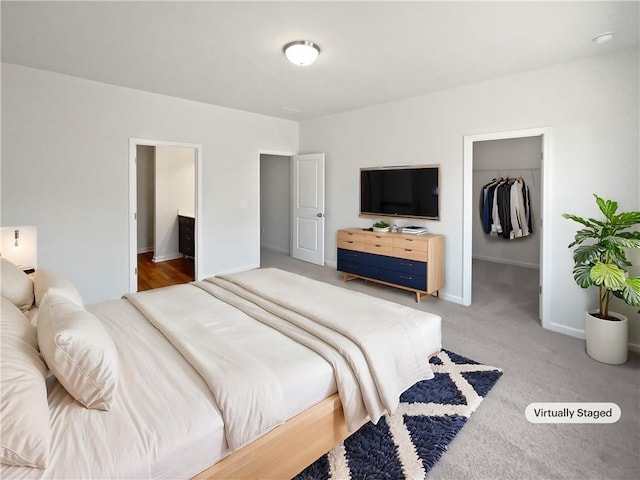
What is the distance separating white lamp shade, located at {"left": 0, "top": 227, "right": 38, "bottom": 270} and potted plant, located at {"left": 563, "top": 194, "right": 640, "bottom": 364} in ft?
15.2

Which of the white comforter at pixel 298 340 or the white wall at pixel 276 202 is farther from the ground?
the white wall at pixel 276 202

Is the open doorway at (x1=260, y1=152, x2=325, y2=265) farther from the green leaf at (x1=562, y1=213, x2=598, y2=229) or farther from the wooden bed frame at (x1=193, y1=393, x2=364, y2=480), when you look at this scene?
the wooden bed frame at (x1=193, y1=393, x2=364, y2=480)

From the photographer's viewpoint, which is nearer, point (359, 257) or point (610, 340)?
point (610, 340)

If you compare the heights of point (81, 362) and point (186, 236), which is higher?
point (186, 236)

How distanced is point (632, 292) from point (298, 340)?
7.84 ft

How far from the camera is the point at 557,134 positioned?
318cm

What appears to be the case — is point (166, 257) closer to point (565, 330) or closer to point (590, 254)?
point (565, 330)

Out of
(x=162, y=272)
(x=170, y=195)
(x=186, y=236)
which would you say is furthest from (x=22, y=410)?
(x=170, y=195)

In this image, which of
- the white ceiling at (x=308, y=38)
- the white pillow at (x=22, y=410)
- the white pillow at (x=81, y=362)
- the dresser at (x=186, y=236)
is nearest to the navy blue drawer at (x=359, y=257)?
the white ceiling at (x=308, y=38)

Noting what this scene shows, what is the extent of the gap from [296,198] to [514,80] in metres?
3.76

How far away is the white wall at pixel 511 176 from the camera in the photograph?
5.57 m

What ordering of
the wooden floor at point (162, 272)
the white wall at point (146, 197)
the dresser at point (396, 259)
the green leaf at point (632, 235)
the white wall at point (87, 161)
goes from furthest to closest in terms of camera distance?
the white wall at point (146, 197) → the wooden floor at point (162, 272) → the dresser at point (396, 259) → the white wall at point (87, 161) → the green leaf at point (632, 235)

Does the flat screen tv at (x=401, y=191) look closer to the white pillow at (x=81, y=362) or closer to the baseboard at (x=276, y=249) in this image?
the baseboard at (x=276, y=249)

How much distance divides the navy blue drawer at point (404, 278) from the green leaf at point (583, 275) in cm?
150
